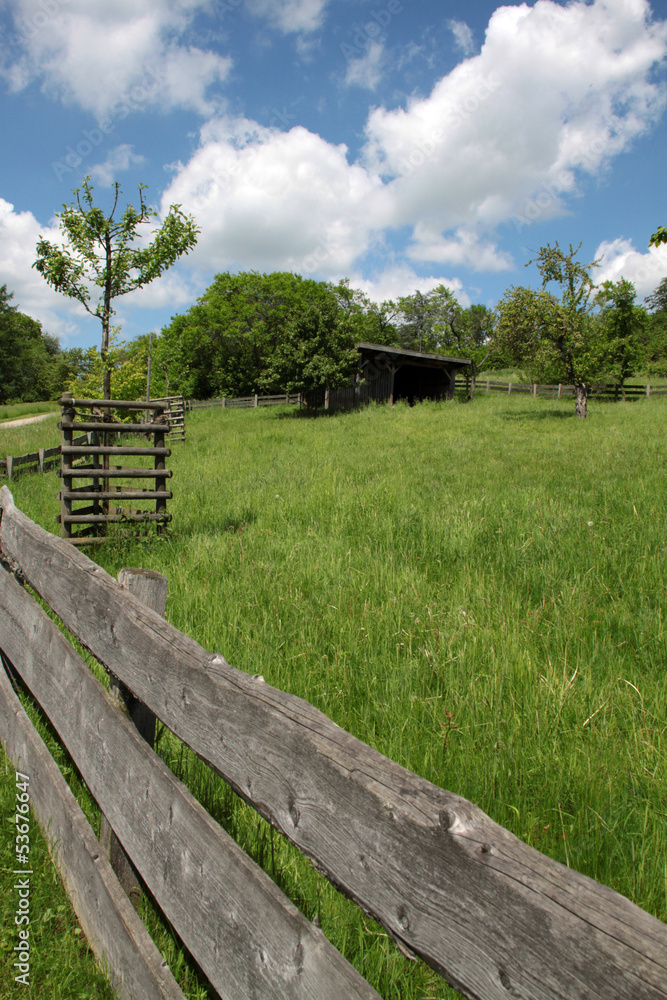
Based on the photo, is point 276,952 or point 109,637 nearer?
point 276,952

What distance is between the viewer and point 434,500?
26.8 ft

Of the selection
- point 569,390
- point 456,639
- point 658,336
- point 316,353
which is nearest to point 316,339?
point 316,353

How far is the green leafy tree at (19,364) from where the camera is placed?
67938 mm

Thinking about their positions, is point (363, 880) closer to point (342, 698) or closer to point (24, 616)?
point (342, 698)

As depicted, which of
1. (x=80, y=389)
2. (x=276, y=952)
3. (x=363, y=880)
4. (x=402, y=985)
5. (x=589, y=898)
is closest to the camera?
(x=589, y=898)

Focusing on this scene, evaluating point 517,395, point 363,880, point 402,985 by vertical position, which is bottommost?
point 402,985

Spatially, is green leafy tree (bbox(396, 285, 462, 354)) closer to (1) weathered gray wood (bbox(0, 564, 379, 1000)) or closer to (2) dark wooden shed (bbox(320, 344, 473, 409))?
(2) dark wooden shed (bbox(320, 344, 473, 409))

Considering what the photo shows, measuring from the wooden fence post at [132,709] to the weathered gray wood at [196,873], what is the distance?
57 mm

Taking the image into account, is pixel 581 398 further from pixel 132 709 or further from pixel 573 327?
pixel 132 709

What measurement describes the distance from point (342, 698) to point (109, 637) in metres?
1.54

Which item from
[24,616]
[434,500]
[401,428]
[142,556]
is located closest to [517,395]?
[401,428]

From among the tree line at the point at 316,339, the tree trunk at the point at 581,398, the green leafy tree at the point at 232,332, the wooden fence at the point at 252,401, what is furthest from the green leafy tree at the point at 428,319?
the tree trunk at the point at 581,398

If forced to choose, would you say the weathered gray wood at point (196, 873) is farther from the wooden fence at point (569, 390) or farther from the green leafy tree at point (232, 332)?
the green leafy tree at point (232, 332)

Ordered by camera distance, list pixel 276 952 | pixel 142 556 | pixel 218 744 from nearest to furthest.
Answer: pixel 276 952 < pixel 218 744 < pixel 142 556
